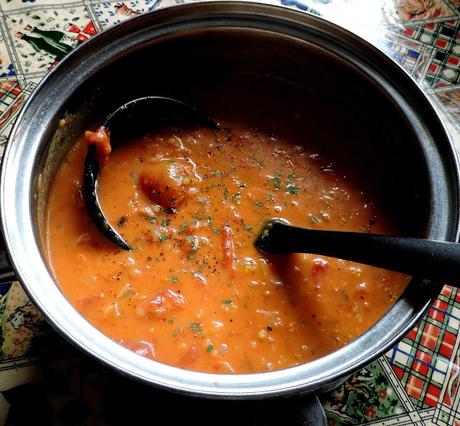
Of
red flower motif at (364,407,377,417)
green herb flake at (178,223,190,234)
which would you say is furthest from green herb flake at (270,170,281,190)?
red flower motif at (364,407,377,417)

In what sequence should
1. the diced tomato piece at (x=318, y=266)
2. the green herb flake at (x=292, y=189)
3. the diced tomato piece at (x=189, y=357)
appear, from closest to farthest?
1. the diced tomato piece at (x=189, y=357)
2. the diced tomato piece at (x=318, y=266)
3. the green herb flake at (x=292, y=189)

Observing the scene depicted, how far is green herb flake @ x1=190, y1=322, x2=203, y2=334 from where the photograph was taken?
122 centimetres

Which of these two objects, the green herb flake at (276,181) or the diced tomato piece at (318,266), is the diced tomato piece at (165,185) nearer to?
the green herb flake at (276,181)

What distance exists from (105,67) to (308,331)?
804 mm

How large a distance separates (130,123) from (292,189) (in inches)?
18.5

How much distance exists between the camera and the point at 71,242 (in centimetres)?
133

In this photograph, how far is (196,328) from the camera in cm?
122

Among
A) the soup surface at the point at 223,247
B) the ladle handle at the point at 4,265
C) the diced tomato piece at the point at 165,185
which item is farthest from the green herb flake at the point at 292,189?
the ladle handle at the point at 4,265

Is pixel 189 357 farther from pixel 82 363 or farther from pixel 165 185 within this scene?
pixel 165 185

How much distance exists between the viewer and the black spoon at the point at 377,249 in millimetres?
938

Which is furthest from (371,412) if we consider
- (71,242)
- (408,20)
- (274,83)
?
(408,20)

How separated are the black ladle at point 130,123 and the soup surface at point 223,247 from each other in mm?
27

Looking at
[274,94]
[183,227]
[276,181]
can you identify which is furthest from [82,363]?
[274,94]

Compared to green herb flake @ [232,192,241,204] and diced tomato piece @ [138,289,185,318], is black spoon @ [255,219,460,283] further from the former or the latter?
diced tomato piece @ [138,289,185,318]
